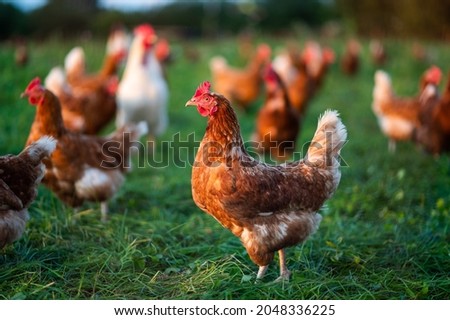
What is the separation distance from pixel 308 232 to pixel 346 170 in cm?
277

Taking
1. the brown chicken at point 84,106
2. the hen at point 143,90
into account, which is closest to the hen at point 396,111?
the hen at point 143,90

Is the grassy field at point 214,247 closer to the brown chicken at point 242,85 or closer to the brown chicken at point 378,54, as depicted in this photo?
the brown chicken at point 242,85

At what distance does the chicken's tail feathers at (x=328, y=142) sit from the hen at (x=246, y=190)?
13 cm

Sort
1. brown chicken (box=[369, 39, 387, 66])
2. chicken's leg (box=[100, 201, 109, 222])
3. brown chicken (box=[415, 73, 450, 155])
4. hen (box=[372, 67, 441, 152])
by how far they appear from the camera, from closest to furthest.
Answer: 1. chicken's leg (box=[100, 201, 109, 222])
2. brown chicken (box=[415, 73, 450, 155])
3. hen (box=[372, 67, 441, 152])
4. brown chicken (box=[369, 39, 387, 66])

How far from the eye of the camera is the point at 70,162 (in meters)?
4.03

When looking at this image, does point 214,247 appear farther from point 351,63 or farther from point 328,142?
point 351,63

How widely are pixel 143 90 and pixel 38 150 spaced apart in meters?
2.99

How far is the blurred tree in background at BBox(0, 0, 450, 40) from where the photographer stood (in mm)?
10922

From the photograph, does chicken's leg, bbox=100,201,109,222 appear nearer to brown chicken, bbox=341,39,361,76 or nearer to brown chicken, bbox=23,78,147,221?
brown chicken, bbox=23,78,147,221

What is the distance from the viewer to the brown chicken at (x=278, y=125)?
6.07m

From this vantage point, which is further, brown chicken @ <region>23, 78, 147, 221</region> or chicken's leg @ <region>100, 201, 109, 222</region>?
chicken's leg @ <region>100, 201, 109, 222</region>

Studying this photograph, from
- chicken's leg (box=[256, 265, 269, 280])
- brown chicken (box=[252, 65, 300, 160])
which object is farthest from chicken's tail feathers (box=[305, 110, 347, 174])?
brown chicken (box=[252, 65, 300, 160])

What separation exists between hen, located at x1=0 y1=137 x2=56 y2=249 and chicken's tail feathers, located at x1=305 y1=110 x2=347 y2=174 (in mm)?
1735

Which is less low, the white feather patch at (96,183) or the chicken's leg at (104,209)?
the white feather patch at (96,183)
